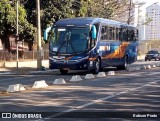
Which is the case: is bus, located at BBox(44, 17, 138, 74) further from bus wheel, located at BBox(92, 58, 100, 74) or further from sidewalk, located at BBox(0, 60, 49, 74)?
sidewalk, located at BBox(0, 60, 49, 74)

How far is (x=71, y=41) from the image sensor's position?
2639 centimetres

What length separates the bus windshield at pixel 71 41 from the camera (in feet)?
86.4

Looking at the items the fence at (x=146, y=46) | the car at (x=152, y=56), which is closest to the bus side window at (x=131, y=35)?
the car at (x=152, y=56)

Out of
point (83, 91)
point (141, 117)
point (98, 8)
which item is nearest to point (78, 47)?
point (83, 91)

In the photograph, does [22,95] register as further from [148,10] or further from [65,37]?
[148,10]

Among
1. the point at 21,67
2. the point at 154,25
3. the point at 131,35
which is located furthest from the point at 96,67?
the point at 154,25

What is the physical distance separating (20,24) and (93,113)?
100ft

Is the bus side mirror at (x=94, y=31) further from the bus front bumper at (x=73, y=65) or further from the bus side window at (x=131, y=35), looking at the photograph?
the bus side window at (x=131, y=35)

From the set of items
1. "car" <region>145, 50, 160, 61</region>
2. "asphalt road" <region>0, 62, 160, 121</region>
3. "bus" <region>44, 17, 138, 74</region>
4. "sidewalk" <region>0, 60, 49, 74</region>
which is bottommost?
"car" <region>145, 50, 160, 61</region>

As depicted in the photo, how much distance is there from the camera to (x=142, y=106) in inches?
498

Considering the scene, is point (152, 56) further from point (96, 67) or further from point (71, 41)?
point (71, 41)

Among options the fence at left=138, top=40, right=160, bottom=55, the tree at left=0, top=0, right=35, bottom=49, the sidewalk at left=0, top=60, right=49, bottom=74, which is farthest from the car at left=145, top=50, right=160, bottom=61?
the sidewalk at left=0, top=60, right=49, bottom=74

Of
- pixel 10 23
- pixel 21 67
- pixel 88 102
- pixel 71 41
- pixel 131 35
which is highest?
pixel 10 23

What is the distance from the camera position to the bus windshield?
2634 centimetres
